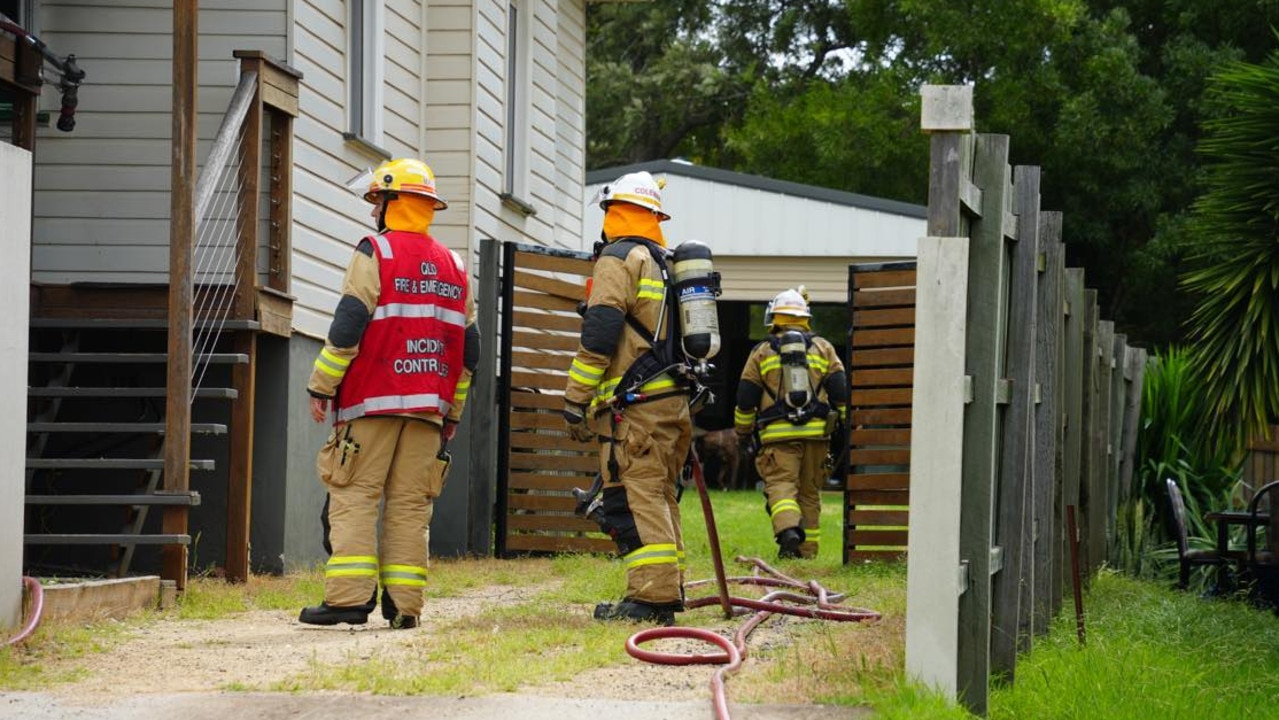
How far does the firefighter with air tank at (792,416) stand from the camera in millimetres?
14109

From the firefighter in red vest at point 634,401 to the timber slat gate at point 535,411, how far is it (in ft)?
15.7

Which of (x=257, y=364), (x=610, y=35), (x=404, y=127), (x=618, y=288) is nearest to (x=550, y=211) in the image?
(x=404, y=127)

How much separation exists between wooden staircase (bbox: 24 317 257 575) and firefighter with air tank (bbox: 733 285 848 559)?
14.1 ft

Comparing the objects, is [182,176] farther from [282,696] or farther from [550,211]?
[550,211]

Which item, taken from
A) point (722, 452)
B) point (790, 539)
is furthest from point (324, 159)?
point (722, 452)

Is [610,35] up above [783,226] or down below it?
above

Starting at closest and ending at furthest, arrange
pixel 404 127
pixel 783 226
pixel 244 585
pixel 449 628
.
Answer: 1. pixel 449 628
2. pixel 244 585
3. pixel 404 127
4. pixel 783 226

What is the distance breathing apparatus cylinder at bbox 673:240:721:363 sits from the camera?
8.86 meters

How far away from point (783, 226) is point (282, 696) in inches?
749

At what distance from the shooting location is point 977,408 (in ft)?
20.9

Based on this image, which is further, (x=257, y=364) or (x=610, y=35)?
(x=610, y=35)

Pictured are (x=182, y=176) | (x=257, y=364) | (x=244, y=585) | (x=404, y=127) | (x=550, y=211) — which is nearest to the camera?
(x=182, y=176)

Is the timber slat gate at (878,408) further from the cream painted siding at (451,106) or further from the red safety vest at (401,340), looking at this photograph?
the red safety vest at (401,340)

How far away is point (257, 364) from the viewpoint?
11961mm
